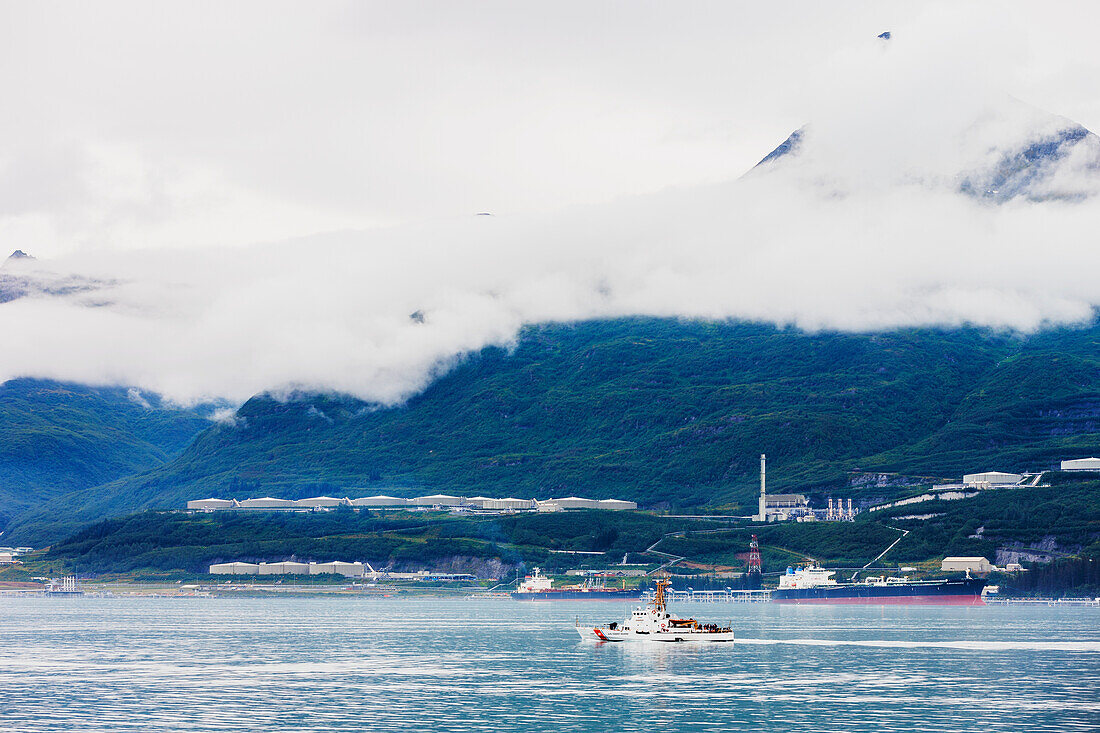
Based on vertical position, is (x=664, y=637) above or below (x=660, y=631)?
below

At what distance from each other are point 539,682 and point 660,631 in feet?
151

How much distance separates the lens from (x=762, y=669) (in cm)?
11075

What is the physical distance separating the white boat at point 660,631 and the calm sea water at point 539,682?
10.6 ft

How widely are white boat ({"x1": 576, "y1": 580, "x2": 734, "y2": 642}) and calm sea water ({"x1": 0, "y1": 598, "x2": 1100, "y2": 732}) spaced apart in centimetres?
322

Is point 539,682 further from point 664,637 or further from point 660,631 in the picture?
point 660,631

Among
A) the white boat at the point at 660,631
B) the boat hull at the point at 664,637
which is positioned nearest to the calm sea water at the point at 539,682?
→ the boat hull at the point at 664,637

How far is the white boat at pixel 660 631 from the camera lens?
475ft

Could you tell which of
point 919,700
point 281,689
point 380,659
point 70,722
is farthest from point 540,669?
point 70,722

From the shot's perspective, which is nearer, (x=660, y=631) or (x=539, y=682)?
(x=539, y=682)

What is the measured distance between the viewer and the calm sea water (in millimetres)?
78562

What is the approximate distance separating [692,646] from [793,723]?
6172cm

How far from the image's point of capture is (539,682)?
333 ft

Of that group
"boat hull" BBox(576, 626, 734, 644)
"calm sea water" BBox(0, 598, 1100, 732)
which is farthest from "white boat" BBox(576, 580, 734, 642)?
"calm sea water" BBox(0, 598, 1100, 732)

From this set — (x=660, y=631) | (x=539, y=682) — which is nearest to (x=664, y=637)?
(x=660, y=631)
